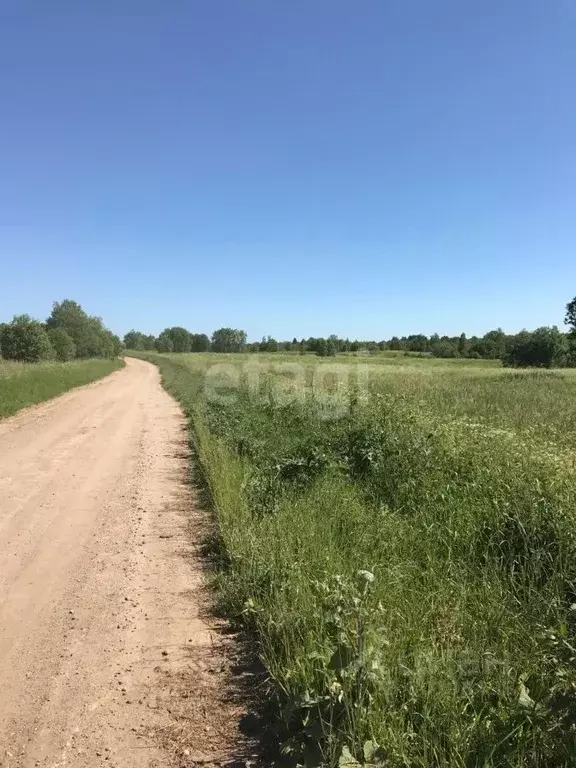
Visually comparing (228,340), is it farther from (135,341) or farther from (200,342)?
(135,341)

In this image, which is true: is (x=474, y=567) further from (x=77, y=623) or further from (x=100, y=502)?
(x=100, y=502)

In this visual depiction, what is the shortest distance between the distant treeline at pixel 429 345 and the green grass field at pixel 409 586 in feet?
147

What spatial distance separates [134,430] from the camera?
14836 millimetres

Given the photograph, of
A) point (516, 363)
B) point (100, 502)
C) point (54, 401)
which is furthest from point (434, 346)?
point (100, 502)

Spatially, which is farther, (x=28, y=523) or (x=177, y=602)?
(x=28, y=523)

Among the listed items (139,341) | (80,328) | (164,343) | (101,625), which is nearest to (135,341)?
(139,341)

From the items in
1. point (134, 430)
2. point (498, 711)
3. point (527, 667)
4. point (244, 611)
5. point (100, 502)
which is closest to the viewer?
point (498, 711)

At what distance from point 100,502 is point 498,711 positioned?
21.3 feet

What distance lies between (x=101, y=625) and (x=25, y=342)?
64637 mm

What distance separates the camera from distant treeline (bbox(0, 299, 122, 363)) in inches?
2402

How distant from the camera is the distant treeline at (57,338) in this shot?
200 feet

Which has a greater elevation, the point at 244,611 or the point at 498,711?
the point at 498,711

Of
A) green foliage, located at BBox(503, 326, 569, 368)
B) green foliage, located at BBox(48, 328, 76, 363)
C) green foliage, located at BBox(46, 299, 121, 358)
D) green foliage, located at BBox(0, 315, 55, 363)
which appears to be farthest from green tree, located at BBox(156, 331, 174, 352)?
green foliage, located at BBox(503, 326, 569, 368)

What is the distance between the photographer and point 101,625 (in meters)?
4.25
